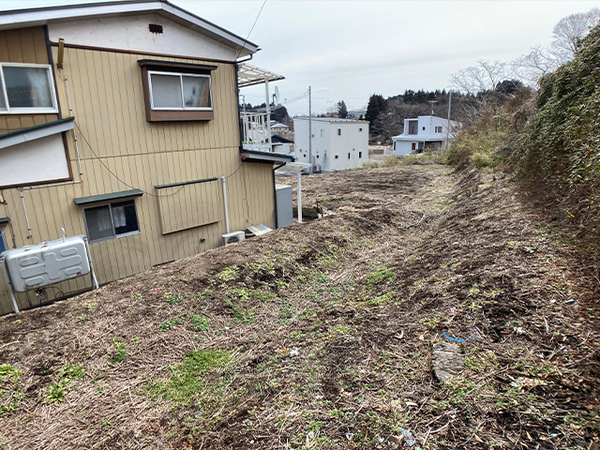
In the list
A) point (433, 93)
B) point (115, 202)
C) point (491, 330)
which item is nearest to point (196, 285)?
point (115, 202)

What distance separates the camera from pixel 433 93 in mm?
69375

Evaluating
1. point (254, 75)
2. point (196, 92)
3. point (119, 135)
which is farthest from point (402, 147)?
point (119, 135)

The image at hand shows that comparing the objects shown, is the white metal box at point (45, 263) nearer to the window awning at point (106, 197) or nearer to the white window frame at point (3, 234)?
the white window frame at point (3, 234)

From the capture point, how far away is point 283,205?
33.4 ft

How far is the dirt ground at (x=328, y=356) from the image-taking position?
2.40m

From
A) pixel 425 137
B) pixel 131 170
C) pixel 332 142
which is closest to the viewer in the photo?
pixel 131 170

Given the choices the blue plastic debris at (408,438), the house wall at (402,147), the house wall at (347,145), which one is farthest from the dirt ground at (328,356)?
the house wall at (402,147)

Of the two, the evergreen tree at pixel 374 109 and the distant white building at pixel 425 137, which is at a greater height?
the evergreen tree at pixel 374 109

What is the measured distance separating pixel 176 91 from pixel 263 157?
2572 mm

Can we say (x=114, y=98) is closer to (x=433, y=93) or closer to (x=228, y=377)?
(x=228, y=377)

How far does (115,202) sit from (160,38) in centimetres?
359

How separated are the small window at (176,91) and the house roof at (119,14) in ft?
2.89

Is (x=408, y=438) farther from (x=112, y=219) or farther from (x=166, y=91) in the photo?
(x=166, y=91)

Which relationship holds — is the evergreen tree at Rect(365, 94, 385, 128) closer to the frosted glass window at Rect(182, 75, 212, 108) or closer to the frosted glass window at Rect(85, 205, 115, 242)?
the frosted glass window at Rect(182, 75, 212, 108)
